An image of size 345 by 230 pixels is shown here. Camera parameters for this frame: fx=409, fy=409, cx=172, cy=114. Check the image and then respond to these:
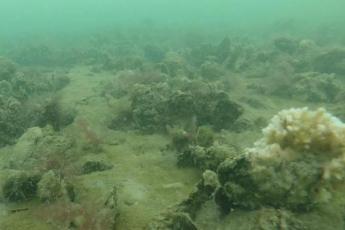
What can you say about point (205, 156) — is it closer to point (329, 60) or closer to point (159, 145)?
Result: point (159, 145)

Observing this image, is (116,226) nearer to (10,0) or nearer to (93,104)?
(93,104)

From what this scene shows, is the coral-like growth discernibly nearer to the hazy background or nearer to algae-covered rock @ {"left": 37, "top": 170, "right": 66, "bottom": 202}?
algae-covered rock @ {"left": 37, "top": 170, "right": 66, "bottom": 202}

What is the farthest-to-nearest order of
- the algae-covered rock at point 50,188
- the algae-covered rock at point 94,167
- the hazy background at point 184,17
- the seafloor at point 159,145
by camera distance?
the hazy background at point 184,17
the algae-covered rock at point 94,167
the algae-covered rock at point 50,188
the seafloor at point 159,145

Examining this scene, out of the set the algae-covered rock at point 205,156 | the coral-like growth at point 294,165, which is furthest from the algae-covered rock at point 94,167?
the coral-like growth at point 294,165

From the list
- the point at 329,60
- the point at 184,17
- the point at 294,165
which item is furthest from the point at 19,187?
the point at 184,17

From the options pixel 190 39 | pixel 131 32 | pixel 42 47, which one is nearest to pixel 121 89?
pixel 42 47

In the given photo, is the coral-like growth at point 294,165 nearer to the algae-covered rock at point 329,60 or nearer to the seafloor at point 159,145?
the seafloor at point 159,145

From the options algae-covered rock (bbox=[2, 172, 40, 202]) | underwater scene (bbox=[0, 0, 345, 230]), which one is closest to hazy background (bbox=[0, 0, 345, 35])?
underwater scene (bbox=[0, 0, 345, 230])

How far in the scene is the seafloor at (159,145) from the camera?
210 inches

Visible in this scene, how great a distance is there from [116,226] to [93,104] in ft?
27.3

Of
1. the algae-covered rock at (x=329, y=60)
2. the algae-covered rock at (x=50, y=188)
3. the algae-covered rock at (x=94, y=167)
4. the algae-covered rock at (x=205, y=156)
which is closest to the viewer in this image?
the algae-covered rock at (x=50, y=188)

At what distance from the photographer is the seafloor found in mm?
5328

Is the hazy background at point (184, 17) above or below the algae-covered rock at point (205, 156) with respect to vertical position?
below

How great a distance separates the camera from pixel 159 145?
10227 millimetres
